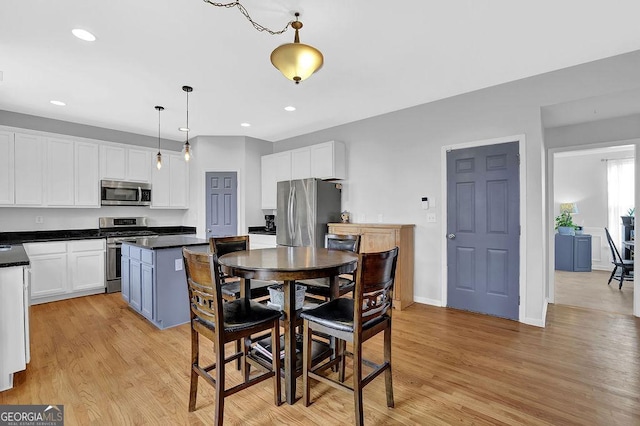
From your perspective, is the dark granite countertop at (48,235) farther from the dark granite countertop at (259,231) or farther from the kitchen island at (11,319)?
the kitchen island at (11,319)

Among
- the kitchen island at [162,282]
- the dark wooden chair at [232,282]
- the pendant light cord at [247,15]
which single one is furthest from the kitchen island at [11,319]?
the pendant light cord at [247,15]

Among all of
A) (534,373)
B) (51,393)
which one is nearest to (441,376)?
(534,373)

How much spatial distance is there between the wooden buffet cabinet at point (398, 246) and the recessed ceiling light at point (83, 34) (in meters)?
3.35

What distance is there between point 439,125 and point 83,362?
4.52 meters

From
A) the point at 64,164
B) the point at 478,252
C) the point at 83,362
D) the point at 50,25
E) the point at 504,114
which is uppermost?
the point at 50,25

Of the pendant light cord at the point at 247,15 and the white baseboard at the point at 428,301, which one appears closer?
the pendant light cord at the point at 247,15

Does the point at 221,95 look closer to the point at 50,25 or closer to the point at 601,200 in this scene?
the point at 50,25

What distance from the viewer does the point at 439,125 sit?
3998 millimetres

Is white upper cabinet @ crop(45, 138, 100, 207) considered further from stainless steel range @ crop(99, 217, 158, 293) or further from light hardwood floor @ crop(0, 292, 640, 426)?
light hardwood floor @ crop(0, 292, 640, 426)

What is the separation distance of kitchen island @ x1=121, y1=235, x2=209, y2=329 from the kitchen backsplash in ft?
7.17

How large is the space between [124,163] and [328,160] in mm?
3464

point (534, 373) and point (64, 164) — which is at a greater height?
point (64, 164)

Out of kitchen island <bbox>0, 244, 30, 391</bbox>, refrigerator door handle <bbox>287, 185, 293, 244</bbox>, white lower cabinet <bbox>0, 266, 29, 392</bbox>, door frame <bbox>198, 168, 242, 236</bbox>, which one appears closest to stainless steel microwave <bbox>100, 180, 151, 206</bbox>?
door frame <bbox>198, 168, 242, 236</bbox>

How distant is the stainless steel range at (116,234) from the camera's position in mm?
4734
